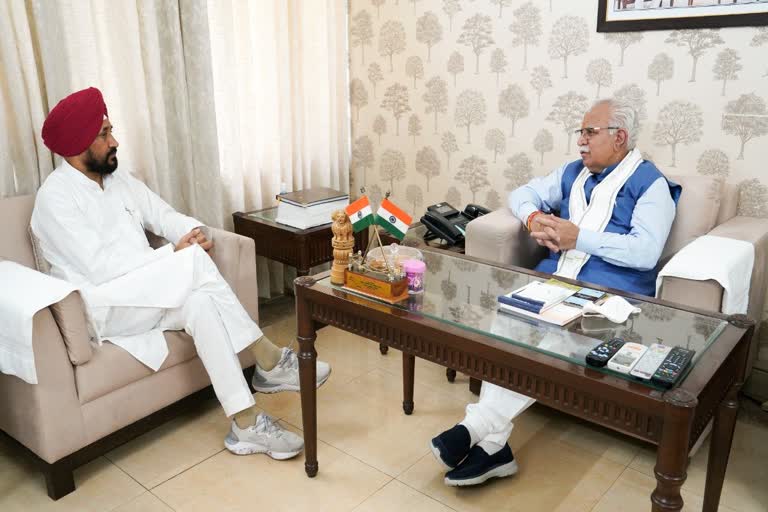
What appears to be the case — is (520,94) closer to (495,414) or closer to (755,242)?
(755,242)

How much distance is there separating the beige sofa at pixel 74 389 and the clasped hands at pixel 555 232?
1.36m

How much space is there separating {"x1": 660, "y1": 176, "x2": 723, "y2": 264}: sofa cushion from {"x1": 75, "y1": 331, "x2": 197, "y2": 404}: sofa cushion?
1898 mm

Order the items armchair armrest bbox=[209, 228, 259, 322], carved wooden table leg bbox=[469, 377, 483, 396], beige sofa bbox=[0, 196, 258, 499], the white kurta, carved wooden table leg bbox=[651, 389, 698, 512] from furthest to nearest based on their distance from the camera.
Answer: carved wooden table leg bbox=[469, 377, 483, 396], armchair armrest bbox=[209, 228, 259, 322], the white kurta, beige sofa bbox=[0, 196, 258, 499], carved wooden table leg bbox=[651, 389, 698, 512]

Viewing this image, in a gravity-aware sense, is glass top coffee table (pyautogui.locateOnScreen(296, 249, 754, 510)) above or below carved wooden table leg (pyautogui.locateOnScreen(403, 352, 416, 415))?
above

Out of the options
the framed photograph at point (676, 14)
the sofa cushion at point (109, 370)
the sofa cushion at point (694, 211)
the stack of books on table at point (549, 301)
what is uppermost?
the framed photograph at point (676, 14)

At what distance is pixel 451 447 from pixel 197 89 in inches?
75.1

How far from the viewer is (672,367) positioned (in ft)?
4.34

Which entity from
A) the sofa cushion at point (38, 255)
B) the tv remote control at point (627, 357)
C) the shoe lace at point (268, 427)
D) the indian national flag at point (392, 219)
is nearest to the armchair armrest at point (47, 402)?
the sofa cushion at point (38, 255)

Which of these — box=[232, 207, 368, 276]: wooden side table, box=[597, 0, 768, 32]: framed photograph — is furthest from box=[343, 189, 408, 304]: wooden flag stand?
box=[597, 0, 768, 32]: framed photograph

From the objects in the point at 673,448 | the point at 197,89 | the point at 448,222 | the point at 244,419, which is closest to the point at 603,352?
the point at 673,448

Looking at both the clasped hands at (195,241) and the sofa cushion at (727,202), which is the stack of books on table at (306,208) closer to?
the clasped hands at (195,241)

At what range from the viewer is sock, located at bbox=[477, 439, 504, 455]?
1992 mm

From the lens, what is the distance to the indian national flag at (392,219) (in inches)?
69.9

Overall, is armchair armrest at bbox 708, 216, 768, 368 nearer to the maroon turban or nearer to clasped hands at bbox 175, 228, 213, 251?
clasped hands at bbox 175, 228, 213, 251
